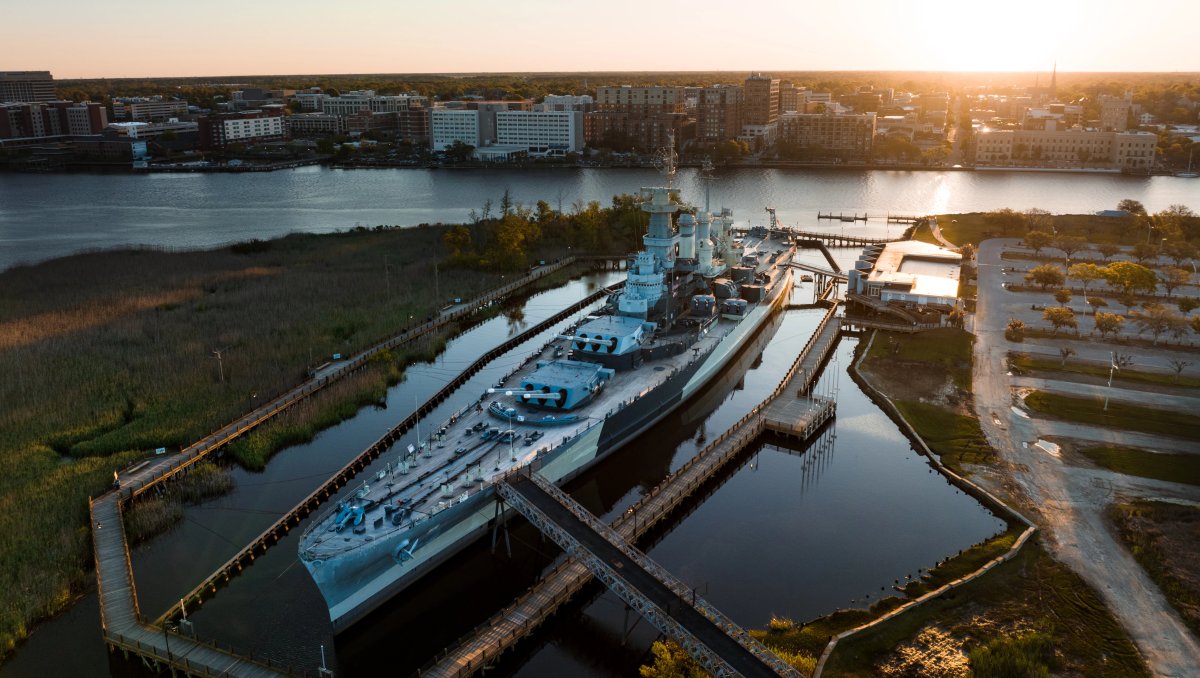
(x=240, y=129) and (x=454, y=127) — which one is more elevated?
(x=454, y=127)

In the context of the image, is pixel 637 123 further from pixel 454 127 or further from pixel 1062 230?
pixel 1062 230

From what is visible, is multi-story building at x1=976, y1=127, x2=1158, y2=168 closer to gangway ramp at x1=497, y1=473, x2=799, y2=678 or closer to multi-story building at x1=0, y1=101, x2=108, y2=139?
gangway ramp at x1=497, y1=473, x2=799, y2=678

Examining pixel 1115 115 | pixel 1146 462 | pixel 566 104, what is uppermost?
pixel 566 104

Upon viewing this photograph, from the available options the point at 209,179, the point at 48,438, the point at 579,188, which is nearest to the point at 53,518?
the point at 48,438

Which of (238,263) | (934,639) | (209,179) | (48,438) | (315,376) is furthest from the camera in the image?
(209,179)

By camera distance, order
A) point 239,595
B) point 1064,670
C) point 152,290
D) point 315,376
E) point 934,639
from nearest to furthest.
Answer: point 1064,670, point 934,639, point 239,595, point 315,376, point 152,290

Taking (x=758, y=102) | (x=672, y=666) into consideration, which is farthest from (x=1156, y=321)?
(x=758, y=102)

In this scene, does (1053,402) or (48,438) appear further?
(1053,402)

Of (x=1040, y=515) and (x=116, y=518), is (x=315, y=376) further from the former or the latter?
(x=1040, y=515)
